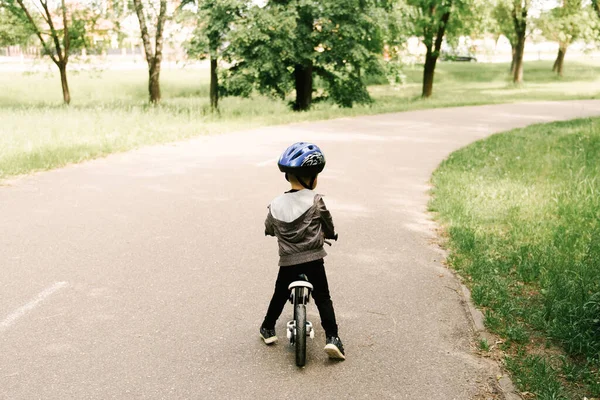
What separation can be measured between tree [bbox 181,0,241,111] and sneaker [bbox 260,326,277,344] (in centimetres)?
2055

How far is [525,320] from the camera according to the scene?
4812 mm

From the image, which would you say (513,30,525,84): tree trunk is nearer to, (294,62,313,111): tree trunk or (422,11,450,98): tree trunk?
(422,11,450,98): tree trunk

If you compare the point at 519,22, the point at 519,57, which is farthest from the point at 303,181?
the point at 519,57

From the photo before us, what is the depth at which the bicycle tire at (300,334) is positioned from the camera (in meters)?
4.00

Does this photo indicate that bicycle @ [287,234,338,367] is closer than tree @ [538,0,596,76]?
Yes

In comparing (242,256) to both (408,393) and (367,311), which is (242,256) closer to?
(367,311)

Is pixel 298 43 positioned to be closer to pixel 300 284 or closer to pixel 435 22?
pixel 435 22

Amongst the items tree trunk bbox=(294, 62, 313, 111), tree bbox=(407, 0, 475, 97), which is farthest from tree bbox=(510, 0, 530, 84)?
tree trunk bbox=(294, 62, 313, 111)

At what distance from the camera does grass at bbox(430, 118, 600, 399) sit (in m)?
4.17

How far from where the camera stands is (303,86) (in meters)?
27.9

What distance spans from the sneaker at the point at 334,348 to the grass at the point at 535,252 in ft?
3.85

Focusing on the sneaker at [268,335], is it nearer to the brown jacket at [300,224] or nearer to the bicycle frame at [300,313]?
the bicycle frame at [300,313]

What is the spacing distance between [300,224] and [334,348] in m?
0.91

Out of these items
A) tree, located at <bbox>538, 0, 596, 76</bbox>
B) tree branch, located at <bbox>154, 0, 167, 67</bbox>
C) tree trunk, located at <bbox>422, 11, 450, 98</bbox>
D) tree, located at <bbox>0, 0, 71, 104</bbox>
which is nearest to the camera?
tree branch, located at <bbox>154, 0, 167, 67</bbox>
